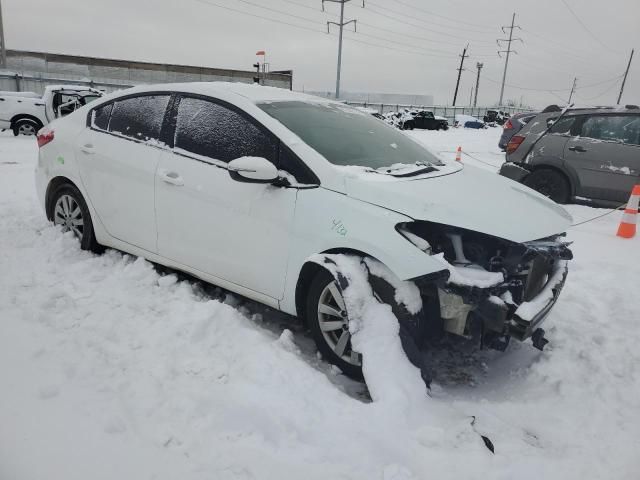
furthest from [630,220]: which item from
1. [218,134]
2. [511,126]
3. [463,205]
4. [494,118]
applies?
[494,118]

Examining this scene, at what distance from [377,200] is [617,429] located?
1.76m

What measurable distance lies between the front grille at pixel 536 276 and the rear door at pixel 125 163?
267 centimetres

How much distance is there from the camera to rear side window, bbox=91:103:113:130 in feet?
13.4

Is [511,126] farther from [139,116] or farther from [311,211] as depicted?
[311,211]

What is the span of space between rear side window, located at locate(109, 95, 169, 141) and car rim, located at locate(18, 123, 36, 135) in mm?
12045

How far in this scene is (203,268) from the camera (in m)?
3.38

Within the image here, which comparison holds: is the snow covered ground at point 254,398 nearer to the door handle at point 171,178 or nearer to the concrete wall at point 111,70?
the door handle at point 171,178

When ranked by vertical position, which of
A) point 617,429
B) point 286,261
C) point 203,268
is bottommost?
point 617,429

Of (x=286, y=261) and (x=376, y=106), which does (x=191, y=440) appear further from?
(x=376, y=106)

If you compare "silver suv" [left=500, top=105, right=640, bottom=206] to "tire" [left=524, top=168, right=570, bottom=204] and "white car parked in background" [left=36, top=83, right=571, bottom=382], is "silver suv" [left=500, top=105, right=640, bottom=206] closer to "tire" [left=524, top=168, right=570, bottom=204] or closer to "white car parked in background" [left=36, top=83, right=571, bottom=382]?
"tire" [left=524, top=168, right=570, bottom=204]

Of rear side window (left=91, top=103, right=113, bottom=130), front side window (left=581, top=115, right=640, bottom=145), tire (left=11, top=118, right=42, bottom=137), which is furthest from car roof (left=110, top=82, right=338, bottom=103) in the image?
tire (left=11, top=118, right=42, bottom=137)

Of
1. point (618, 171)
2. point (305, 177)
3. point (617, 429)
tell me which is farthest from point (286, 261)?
point (618, 171)

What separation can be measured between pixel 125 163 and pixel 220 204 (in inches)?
43.9

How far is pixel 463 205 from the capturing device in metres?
2.73
